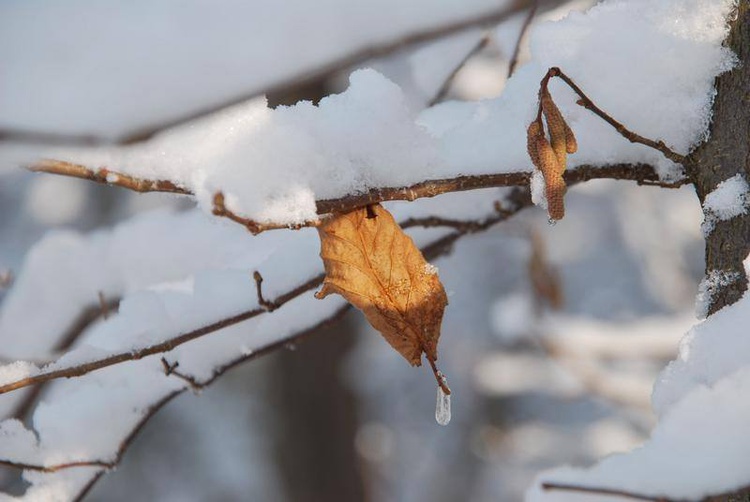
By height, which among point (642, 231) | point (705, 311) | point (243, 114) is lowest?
point (705, 311)

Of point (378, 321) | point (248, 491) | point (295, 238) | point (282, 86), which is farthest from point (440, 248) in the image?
point (248, 491)

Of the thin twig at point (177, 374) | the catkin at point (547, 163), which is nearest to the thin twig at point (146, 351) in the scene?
the thin twig at point (177, 374)

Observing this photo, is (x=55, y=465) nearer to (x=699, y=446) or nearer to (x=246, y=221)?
(x=246, y=221)

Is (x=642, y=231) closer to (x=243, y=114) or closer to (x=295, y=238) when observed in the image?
(x=295, y=238)

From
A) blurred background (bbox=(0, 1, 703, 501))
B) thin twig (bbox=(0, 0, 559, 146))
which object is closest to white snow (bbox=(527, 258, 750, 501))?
thin twig (bbox=(0, 0, 559, 146))

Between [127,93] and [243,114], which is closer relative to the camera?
[243,114]

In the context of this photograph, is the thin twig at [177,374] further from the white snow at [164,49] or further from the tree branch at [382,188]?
the white snow at [164,49]

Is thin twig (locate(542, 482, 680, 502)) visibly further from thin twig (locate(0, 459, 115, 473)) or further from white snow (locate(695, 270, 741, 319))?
thin twig (locate(0, 459, 115, 473))
